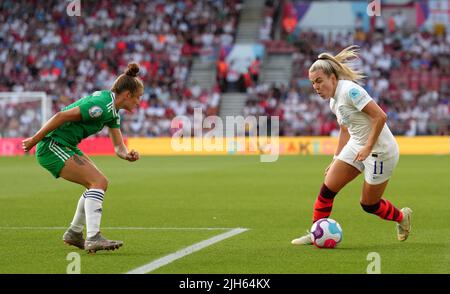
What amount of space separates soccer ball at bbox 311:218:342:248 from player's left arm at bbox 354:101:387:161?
860 millimetres

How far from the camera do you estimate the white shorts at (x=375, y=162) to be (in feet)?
31.7

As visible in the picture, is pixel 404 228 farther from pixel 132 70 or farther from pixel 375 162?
pixel 132 70

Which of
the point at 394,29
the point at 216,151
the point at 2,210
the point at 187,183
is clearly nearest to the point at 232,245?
the point at 2,210

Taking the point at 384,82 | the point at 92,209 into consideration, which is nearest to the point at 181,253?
the point at 92,209

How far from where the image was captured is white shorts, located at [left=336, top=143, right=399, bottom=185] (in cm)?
965

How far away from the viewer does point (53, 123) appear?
28.9 ft

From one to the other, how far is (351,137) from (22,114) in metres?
27.1

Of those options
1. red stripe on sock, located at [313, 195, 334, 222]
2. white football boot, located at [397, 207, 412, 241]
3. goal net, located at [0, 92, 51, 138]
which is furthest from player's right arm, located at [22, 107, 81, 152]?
goal net, located at [0, 92, 51, 138]

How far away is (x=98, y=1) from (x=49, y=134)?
35.6 meters

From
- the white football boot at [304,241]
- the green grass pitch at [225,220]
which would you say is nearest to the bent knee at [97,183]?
the green grass pitch at [225,220]

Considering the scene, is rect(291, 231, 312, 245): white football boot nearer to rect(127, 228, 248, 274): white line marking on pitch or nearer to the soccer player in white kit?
the soccer player in white kit

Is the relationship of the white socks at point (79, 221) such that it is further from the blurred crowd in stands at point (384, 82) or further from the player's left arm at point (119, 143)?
the blurred crowd in stands at point (384, 82)

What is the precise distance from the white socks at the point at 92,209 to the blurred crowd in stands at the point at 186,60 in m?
26.4

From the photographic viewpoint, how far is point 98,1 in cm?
4388
